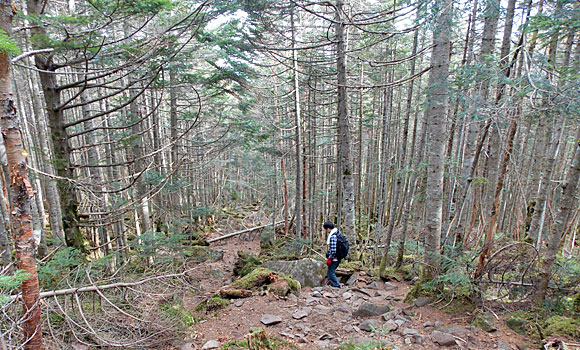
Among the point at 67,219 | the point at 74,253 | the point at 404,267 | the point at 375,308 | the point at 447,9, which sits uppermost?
the point at 447,9

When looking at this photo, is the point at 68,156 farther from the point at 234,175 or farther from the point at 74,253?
the point at 234,175

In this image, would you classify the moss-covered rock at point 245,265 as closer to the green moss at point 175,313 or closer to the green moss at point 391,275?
the green moss at point 391,275

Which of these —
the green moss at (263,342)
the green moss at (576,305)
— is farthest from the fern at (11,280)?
the green moss at (576,305)

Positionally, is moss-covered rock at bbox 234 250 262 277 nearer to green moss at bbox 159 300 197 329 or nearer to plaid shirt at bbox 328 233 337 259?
plaid shirt at bbox 328 233 337 259

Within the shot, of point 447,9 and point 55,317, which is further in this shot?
point 447,9

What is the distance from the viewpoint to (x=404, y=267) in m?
7.76

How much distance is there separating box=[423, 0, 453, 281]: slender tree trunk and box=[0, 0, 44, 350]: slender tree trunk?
4853 millimetres

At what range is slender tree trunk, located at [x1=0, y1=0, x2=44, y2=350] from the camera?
1.93 metres

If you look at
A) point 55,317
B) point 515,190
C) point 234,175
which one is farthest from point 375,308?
point 234,175

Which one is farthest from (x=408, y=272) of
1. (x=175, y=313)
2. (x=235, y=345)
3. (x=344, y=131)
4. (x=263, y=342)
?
(x=175, y=313)

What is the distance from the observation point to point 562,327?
11.4 ft

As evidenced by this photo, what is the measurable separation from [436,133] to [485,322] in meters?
2.88

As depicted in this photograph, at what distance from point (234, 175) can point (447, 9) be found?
25592 mm

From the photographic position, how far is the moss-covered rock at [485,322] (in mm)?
3873
